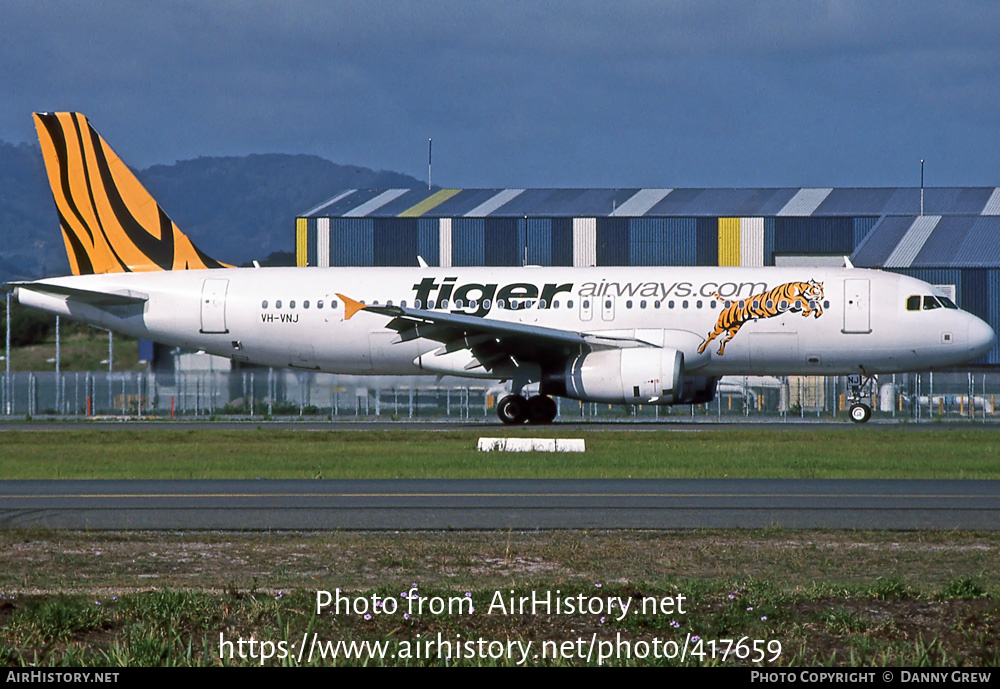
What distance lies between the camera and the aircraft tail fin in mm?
35156

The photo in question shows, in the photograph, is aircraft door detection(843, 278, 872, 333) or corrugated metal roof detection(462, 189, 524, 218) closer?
aircraft door detection(843, 278, 872, 333)

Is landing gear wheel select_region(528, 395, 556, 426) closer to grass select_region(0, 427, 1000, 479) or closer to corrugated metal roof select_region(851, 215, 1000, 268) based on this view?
grass select_region(0, 427, 1000, 479)

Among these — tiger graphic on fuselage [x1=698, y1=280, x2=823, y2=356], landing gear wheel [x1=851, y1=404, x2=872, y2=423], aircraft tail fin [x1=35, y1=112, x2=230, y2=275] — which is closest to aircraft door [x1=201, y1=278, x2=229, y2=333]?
aircraft tail fin [x1=35, y1=112, x2=230, y2=275]

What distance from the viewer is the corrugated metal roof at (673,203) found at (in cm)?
5838

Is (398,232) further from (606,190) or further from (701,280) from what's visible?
(701,280)

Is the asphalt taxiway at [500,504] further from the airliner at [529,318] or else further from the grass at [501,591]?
the airliner at [529,318]

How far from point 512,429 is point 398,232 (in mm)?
30660

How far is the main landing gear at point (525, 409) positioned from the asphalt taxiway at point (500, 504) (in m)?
14.8

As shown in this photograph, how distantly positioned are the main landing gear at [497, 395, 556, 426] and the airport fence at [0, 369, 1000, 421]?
17.6ft

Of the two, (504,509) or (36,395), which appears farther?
(36,395)

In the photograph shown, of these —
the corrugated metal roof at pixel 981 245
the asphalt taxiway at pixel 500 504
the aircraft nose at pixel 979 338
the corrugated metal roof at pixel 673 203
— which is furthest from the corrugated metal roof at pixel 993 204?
the asphalt taxiway at pixel 500 504

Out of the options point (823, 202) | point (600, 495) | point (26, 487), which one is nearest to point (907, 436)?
point (600, 495)

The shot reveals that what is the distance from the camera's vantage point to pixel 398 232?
59000 mm

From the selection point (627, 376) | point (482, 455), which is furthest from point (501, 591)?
point (627, 376)
